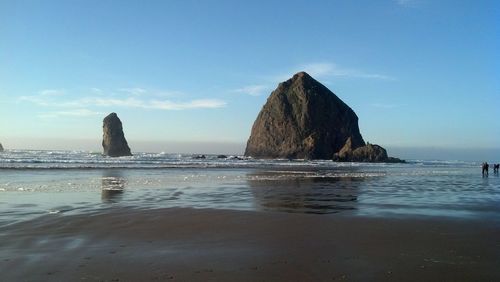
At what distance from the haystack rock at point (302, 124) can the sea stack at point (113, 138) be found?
41519 millimetres

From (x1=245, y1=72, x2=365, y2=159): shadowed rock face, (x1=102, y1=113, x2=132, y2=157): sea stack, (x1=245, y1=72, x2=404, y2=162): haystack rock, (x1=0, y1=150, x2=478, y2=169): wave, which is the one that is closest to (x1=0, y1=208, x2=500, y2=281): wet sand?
(x1=0, y1=150, x2=478, y2=169): wave

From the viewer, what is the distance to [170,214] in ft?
41.5

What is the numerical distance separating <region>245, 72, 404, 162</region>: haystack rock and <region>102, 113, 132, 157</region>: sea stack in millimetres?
41519

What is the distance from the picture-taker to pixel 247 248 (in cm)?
821

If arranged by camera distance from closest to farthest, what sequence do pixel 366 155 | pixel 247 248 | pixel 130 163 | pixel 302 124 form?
pixel 247 248, pixel 130 163, pixel 366 155, pixel 302 124

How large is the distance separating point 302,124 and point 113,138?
183 ft

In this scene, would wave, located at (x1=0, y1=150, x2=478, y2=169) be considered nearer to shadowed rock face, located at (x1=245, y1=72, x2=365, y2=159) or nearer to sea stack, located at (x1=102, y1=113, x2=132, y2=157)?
sea stack, located at (x1=102, y1=113, x2=132, y2=157)

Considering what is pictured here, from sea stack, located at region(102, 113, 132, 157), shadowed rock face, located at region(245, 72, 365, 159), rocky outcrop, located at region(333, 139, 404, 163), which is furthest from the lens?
shadowed rock face, located at region(245, 72, 365, 159)

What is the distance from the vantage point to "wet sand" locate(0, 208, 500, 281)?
21.0 ft

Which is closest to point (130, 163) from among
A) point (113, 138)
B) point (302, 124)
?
point (113, 138)

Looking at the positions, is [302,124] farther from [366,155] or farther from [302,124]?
[366,155]

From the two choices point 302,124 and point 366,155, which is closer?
point 366,155

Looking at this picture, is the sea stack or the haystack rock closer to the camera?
the sea stack

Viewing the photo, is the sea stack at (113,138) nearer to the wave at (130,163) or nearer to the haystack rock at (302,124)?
the wave at (130,163)
